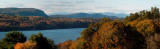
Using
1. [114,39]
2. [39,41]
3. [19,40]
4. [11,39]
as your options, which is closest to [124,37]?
[114,39]

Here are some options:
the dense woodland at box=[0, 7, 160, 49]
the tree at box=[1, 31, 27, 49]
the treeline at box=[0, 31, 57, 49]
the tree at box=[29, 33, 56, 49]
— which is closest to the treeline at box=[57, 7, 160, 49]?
the dense woodland at box=[0, 7, 160, 49]

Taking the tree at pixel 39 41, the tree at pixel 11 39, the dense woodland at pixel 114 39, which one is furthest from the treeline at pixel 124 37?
the tree at pixel 11 39

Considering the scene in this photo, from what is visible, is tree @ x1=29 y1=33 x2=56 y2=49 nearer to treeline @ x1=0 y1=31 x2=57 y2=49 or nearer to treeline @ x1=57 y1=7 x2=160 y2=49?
treeline @ x1=0 y1=31 x2=57 y2=49

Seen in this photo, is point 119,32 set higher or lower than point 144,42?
higher

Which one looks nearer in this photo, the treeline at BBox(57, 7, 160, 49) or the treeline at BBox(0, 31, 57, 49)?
the treeline at BBox(57, 7, 160, 49)

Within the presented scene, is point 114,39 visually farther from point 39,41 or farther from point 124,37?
Answer: point 39,41

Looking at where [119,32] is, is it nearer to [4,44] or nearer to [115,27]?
[115,27]

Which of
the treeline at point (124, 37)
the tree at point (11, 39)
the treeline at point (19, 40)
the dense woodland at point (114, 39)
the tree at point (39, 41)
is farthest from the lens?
the tree at point (11, 39)

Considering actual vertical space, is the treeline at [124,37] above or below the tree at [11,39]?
above

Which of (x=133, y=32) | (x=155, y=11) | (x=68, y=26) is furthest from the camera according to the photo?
(x=68, y=26)

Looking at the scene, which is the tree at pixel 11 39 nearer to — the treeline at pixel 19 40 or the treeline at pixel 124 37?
the treeline at pixel 19 40

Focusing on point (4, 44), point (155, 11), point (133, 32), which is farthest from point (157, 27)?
point (4, 44)
